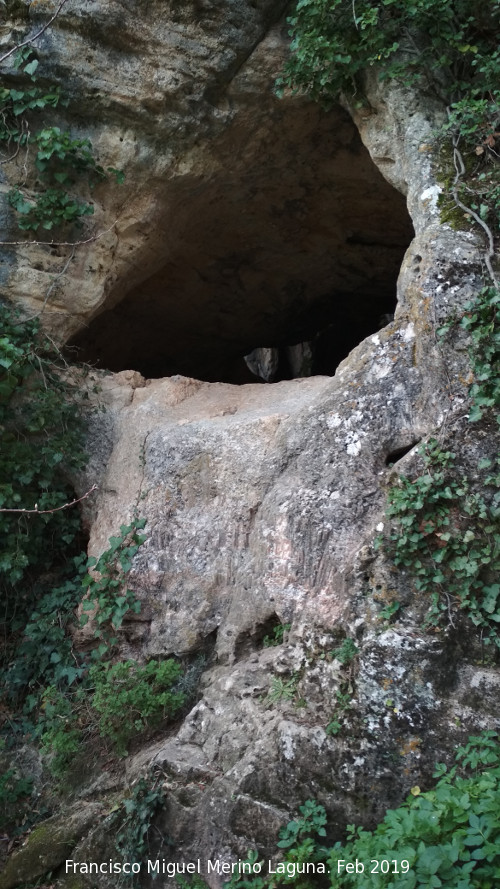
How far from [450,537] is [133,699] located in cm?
181

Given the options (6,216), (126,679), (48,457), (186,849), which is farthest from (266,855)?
(6,216)

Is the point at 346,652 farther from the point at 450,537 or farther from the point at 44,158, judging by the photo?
the point at 44,158

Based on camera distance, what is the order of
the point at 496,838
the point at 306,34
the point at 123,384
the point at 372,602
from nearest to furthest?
1. the point at 496,838
2. the point at 372,602
3. the point at 306,34
4. the point at 123,384

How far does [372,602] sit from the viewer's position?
125 inches

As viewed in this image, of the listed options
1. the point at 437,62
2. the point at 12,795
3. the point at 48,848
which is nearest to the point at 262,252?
the point at 437,62

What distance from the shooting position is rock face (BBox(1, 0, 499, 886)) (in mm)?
3041

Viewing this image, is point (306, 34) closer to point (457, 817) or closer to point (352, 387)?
point (352, 387)

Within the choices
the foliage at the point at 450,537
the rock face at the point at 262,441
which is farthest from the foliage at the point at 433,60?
the foliage at the point at 450,537

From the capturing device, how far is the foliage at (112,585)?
4.13 metres

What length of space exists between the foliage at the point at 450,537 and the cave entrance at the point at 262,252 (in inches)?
118

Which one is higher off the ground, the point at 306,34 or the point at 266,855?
the point at 306,34

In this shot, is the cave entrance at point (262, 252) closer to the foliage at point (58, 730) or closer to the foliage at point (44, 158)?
the foliage at point (44, 158)

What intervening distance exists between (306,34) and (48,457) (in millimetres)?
2994

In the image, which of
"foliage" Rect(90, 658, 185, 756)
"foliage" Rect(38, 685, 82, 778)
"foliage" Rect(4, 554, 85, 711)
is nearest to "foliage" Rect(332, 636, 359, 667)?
"foliage" Rect(90, 658, 185, 756)
